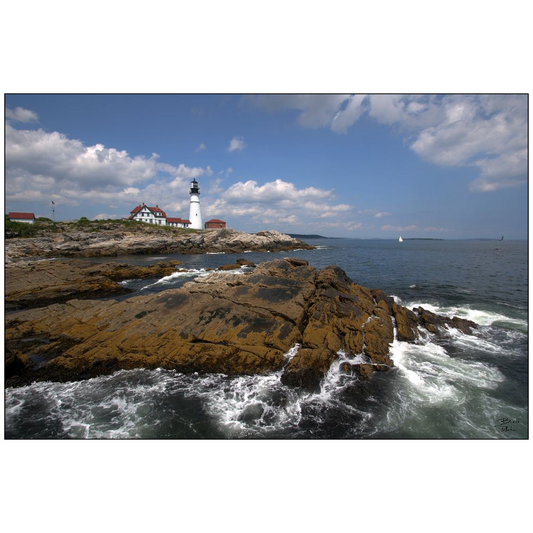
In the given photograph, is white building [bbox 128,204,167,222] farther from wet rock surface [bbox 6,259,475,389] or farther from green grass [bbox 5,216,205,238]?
wet rock surface [bbox 6,259,475,389]

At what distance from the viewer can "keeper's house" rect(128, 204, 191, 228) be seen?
2793 inches

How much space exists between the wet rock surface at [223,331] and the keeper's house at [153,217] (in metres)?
69.3

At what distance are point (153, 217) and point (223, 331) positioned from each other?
2971 inches

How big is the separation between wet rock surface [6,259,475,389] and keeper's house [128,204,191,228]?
6925cm

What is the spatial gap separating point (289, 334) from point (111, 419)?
5945mm

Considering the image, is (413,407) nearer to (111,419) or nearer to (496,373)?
(496,373)

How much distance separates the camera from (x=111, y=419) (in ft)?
19.2

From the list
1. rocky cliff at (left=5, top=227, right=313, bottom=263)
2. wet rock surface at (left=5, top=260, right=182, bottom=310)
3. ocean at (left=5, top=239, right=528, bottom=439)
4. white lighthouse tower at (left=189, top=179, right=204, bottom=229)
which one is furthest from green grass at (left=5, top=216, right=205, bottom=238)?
ocean at (left=5, top=239, right=528, bottom=439)

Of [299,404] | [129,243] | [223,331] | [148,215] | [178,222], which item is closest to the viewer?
[299,404]

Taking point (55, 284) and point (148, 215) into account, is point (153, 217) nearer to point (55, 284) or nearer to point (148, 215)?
point (148, 215)

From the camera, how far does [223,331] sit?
8898 mm

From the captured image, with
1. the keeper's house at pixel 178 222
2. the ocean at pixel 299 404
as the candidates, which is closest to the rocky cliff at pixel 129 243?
the keeper's house at pixel 178 222

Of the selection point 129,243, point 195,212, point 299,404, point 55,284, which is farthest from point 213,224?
point 299,404

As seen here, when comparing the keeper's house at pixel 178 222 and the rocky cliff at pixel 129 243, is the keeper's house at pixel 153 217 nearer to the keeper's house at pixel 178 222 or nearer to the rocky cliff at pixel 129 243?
the keeper's house at pixel 178 222
